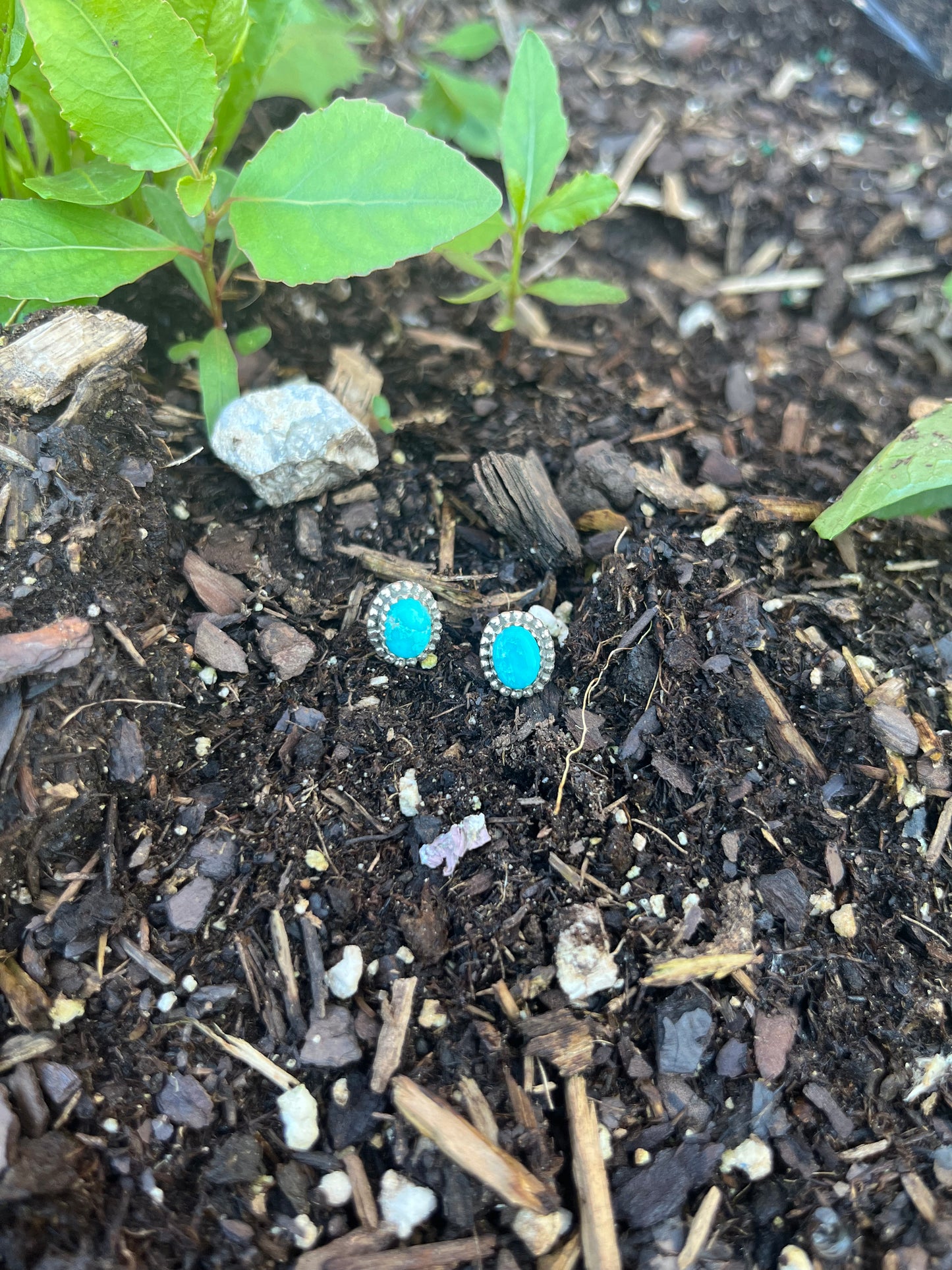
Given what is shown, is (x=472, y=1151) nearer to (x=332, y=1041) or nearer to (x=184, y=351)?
(x=332, y=1041)

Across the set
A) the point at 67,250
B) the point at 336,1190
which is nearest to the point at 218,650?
the point at 67,250

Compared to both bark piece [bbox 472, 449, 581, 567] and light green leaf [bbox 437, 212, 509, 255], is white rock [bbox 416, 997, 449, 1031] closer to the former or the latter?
bark piece [bbox 472, 449, 581, 567]

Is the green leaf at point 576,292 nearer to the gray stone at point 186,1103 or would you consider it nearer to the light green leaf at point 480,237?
the light green leaf at point 480,237

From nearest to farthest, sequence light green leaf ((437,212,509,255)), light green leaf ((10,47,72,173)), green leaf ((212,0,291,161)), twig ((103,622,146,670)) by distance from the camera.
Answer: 1. twig ((103,622,146,670))
2. light green leaf ((10,47,72,173))
3. green leaf ((212,0,291,161))
4. light green leaf ((437,212,509,255))

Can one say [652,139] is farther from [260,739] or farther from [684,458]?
[260,739]

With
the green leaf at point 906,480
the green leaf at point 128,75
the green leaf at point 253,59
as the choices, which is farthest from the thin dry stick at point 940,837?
the green leaf at point 253,59

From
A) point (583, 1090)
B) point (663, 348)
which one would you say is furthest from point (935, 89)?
point (583, 1090)

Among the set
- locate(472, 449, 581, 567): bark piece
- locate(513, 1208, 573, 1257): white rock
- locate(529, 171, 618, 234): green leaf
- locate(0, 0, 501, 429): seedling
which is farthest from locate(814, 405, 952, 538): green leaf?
locate(513, 1208, 573, 1257): white rock
